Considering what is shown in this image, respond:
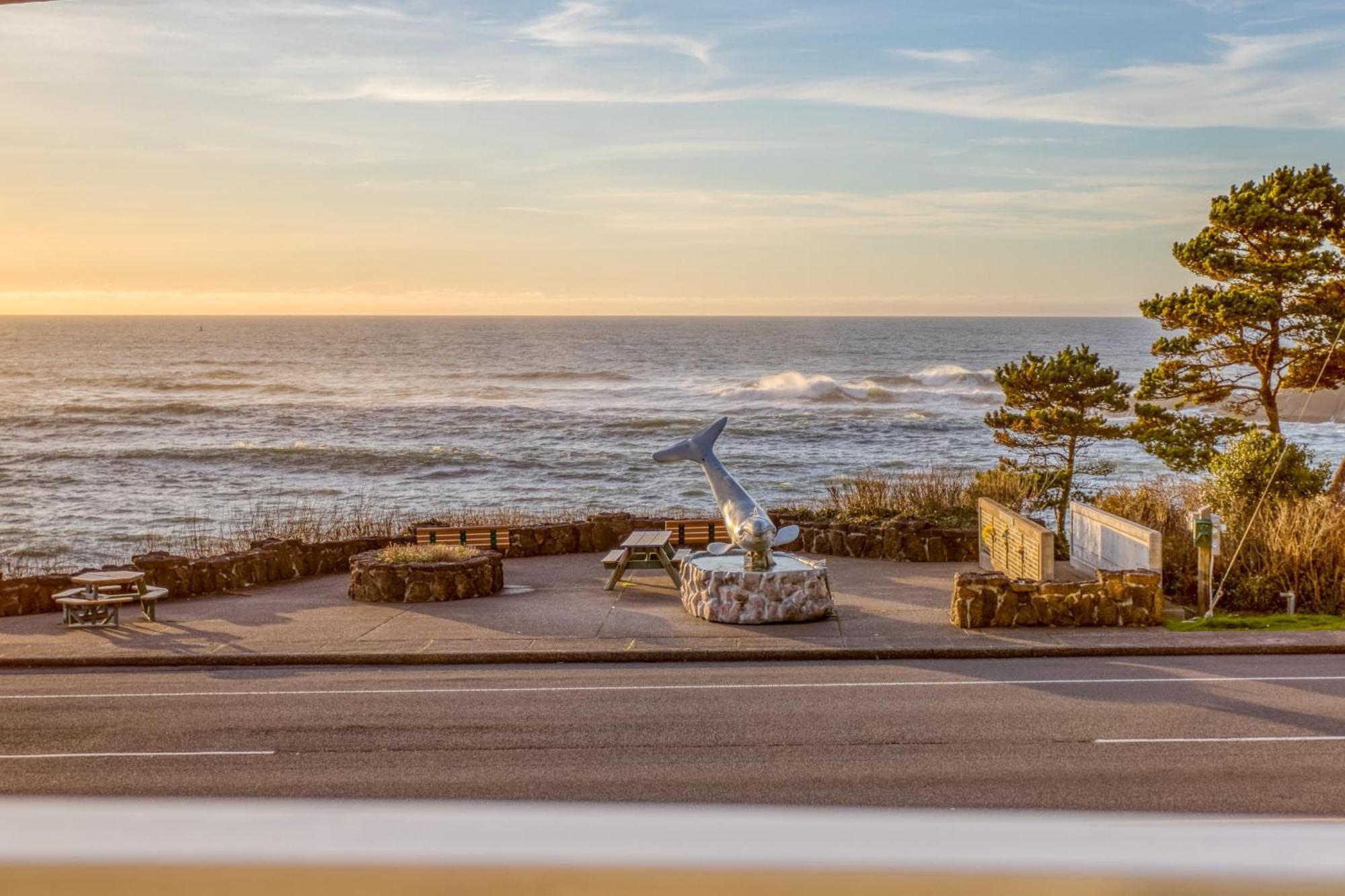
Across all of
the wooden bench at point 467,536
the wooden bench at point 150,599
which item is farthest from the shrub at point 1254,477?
the wooden bench at point 150,599

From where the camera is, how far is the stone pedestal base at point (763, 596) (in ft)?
53.4

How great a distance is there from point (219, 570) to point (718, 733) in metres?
10.8

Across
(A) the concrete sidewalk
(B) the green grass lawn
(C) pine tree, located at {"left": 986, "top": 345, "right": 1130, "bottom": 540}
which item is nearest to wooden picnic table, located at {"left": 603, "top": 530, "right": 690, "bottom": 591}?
(A) the concrete sidewalk

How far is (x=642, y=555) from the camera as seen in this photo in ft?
62.3

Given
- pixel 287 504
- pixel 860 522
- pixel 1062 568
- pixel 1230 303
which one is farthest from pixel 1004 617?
pixel 287 504

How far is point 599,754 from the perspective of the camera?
10.8m

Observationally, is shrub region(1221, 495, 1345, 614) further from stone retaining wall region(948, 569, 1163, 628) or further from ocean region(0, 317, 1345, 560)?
ocean region(0, 317, 1345, 560)

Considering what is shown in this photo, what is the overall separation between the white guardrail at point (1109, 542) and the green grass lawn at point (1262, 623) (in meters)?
0.89

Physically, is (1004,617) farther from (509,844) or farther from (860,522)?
(509,844)

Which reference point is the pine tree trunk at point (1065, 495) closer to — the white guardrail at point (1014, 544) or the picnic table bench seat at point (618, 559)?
the white guardrail at point (1014, 544)

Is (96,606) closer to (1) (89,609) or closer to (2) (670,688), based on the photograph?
(1) (89,609)

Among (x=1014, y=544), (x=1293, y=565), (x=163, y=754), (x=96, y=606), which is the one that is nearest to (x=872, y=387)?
→ (x=1014, y=544)

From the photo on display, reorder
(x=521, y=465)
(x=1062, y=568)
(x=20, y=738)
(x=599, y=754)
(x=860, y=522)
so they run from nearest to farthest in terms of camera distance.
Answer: (x=599, y=754), (x=20, y=738), (x=1062, y=568), (x=860, y=522), (x=521, y=465)

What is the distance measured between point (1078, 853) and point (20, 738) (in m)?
12.6
